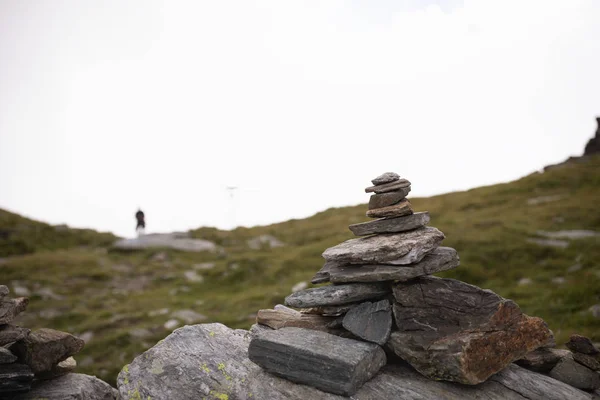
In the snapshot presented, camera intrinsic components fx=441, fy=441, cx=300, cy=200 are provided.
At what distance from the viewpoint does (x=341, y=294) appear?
13602 millimetres

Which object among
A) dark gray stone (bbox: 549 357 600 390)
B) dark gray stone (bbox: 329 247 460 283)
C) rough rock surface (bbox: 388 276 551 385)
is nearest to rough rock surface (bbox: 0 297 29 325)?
dark gray stone (bbox: 329 247 460 283)

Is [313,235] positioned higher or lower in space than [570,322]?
higher

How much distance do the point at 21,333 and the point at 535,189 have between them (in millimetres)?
58178

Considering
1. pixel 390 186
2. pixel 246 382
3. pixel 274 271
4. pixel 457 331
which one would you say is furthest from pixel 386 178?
pixel 274 271

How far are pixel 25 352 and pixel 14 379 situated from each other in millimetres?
847

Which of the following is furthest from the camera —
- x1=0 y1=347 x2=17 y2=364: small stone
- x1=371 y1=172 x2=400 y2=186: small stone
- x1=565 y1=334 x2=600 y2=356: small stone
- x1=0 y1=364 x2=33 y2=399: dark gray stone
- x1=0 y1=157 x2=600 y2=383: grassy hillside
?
x1=0 y1=157 x2=600 y2=383: grassy hillside

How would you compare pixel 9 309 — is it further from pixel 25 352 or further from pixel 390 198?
pixel 390 198

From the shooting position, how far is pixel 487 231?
1684 inches

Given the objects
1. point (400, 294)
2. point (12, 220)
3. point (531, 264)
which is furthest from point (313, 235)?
point (400, 294)

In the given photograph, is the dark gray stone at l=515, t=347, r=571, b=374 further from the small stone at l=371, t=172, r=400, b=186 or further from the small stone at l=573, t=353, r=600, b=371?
the small stone at l=371, t=172, r=400, b=186

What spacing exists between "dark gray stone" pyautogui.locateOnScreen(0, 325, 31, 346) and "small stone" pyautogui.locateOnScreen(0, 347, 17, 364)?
0.91 feet

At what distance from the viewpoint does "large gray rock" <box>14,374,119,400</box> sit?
45.0 ft

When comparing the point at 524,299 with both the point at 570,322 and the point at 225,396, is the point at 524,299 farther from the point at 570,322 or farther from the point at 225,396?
the point at 225,396

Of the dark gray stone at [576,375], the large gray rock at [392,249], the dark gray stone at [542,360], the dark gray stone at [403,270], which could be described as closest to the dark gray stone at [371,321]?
the dark gray stone at [403,270]
